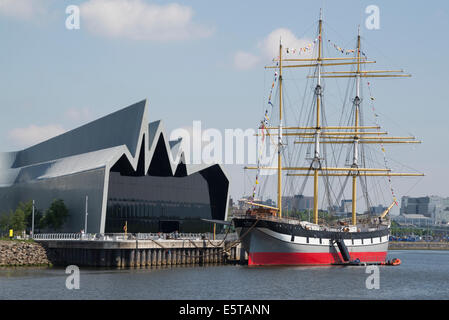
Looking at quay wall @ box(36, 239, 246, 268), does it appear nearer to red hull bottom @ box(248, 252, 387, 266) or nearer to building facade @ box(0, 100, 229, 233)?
red hull bottom @ box(248, 252, 387, 266)

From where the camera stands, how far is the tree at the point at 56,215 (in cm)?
8262

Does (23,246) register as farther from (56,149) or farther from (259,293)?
(56,149)

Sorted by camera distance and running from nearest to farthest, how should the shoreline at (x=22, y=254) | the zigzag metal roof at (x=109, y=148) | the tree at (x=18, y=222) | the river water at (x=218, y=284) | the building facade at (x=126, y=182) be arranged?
the river water at (x=218, y=284) → the shoreline at (x=22, y=254) → the building facade at (x=126, y=182) → the zigzag metal roof at (x=109, y=148) → the tree at (x=18, y=222)

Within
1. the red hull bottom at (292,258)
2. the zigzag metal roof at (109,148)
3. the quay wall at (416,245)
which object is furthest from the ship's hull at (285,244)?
the quay wall at (416,245)

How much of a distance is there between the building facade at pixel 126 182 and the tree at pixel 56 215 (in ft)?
3.70

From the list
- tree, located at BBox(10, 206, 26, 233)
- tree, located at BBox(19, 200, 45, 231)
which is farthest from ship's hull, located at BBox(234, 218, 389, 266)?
tree, located at BBox(19, 200, 45, 231)

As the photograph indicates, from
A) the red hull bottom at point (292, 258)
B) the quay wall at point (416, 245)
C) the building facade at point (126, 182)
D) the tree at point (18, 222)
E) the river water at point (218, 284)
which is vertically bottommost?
the quay wall at point (416, 245)

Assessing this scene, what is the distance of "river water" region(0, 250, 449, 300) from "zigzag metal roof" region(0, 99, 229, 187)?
2075cm

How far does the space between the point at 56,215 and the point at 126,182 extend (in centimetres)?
914

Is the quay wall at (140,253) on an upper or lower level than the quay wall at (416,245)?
upper

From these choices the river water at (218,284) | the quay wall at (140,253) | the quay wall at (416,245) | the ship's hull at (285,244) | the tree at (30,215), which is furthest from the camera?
the quay wall at (416,245)

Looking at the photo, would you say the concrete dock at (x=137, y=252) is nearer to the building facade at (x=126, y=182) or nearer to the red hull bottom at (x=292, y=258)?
the red hull bottom at (x=292, y=258)
